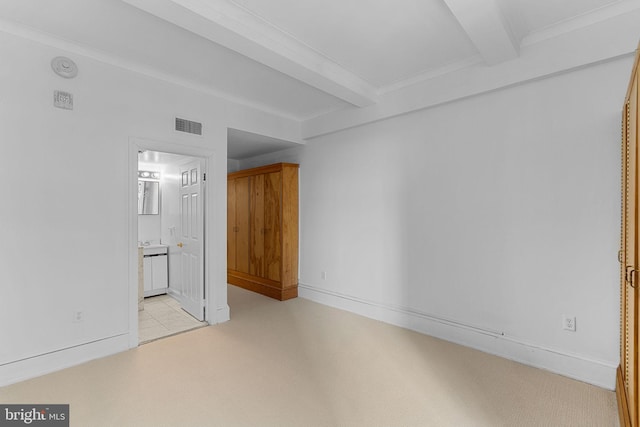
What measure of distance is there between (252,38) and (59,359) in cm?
302

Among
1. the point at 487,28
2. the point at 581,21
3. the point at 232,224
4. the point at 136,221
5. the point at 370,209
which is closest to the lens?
the point at 487,28

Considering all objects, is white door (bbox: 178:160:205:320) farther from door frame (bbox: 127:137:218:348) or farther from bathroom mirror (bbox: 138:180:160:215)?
bathroom mirror (bbox: 138:180:160:215)

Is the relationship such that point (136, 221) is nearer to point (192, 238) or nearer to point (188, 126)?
point (192, 238)

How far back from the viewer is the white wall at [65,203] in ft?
7.89

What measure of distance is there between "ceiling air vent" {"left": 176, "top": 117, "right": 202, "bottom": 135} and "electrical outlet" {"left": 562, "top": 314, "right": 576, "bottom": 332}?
Answer: 154 inches

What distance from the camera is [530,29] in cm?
253

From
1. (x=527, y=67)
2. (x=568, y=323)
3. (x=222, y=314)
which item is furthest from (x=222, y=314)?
(x=527, y=67)

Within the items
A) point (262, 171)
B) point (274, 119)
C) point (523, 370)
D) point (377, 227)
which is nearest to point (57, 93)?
point (274, 119)

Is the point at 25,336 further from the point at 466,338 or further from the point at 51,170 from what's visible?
the point at 466,338

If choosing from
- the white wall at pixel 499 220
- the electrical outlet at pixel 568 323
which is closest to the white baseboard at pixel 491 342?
the white wall at pixel 499 220

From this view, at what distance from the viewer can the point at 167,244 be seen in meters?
5.17

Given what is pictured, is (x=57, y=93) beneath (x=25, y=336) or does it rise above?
above

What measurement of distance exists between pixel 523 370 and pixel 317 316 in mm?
2184

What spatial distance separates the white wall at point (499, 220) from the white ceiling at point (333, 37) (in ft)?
1.02
